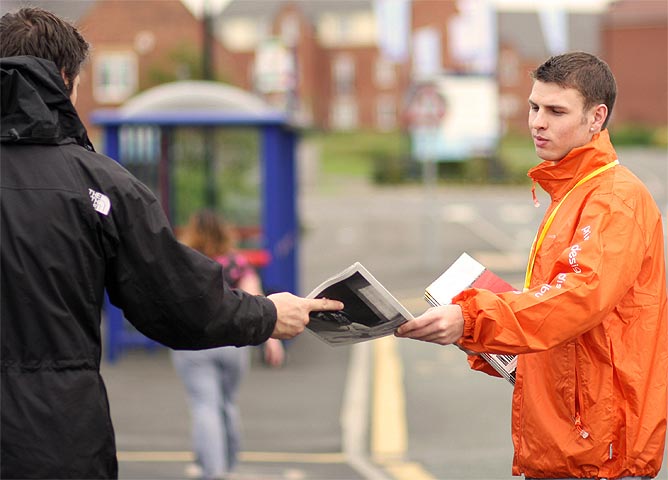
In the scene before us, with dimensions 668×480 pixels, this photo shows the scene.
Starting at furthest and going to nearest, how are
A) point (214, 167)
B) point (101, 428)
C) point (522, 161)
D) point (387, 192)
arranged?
point (522, 161) → point (387, 192) → point (214, 167) → point (101, 428)

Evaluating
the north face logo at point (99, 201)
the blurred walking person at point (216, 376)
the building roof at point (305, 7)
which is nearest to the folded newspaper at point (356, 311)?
the north face logo at point (99, 201)

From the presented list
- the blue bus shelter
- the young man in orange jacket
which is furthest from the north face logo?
the blue bus shelter

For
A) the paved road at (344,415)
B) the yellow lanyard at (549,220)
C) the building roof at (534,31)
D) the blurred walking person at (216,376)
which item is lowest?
the paved road at (344,415)

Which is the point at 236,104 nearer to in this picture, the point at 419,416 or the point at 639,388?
the point at 419,416

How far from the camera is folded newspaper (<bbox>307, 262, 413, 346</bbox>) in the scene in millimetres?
3357

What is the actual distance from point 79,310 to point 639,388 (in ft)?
5.04

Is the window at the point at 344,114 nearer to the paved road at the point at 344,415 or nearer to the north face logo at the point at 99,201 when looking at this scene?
the paved road at the point at 344,415

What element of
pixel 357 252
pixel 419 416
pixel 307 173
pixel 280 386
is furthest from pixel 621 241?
pixel 307 173

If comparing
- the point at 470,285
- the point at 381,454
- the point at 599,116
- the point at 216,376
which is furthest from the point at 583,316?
the point at 381,454

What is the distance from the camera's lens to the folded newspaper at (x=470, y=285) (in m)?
3.51

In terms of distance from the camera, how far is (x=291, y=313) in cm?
339

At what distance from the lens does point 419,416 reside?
880cm

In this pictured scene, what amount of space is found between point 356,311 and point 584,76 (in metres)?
0.96

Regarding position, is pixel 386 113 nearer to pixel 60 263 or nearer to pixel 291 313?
pixel 291 313
